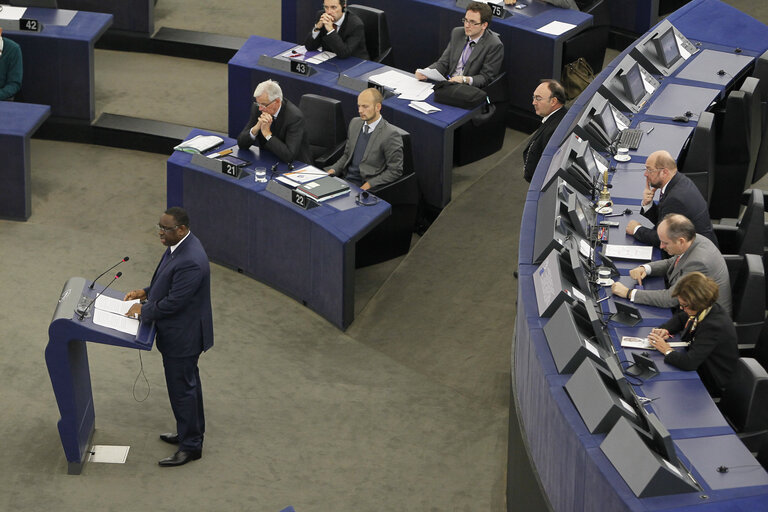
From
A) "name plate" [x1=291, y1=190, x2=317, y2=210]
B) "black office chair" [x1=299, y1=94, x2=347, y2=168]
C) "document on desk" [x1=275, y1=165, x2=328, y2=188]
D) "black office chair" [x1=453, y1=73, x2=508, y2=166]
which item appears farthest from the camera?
"black office chair" [x1=453, y1=73, x2=508, y2=166]

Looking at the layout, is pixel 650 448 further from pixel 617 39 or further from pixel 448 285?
pixel 617 39

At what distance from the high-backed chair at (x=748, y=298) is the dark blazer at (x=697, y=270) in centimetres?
17

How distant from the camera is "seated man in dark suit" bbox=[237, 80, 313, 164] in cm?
834

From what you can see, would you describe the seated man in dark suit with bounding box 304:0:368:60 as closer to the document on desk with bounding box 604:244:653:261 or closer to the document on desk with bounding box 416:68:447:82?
the document on desk with bounding box 416:68:447:82

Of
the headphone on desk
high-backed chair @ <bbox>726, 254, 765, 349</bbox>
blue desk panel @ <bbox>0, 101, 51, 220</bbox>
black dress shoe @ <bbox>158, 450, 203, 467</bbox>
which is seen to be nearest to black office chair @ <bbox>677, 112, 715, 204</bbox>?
high-backed chair @ <bbox>726, 254, 765, 349</bbox>

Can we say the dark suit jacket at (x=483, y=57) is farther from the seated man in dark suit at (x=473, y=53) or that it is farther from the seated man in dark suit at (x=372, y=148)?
the seated man in dark suit at (x=372, y=148)

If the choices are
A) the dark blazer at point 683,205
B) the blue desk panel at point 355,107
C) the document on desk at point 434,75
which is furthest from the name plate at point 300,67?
the dark blazer at point 683,205

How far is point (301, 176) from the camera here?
324 inches

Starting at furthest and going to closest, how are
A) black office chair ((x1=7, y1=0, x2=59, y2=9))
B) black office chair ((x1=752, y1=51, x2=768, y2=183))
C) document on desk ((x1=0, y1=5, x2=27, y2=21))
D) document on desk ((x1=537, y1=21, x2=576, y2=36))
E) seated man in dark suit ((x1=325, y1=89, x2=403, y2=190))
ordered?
black office chair ((x1=7, y1=0, x2=59, y2=9)) → document on desk ((x1=0, y1=5, x2=27, y2=21)) → document on desk ((x1=537, y1=21, x2=576, y2=36)) → black office chair ((x1=752, y1=51, x2=768, y2=183)) → seated man in dark suit ((x1=325, y1=89, x2=403, y2=190))

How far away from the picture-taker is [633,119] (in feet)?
26.3

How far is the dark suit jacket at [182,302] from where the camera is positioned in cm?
613

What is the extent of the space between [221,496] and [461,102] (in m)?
3.91

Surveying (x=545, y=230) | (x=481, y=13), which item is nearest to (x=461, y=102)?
(x=481, y=13)

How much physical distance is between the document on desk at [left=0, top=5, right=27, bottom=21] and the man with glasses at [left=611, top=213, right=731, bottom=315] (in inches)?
250
